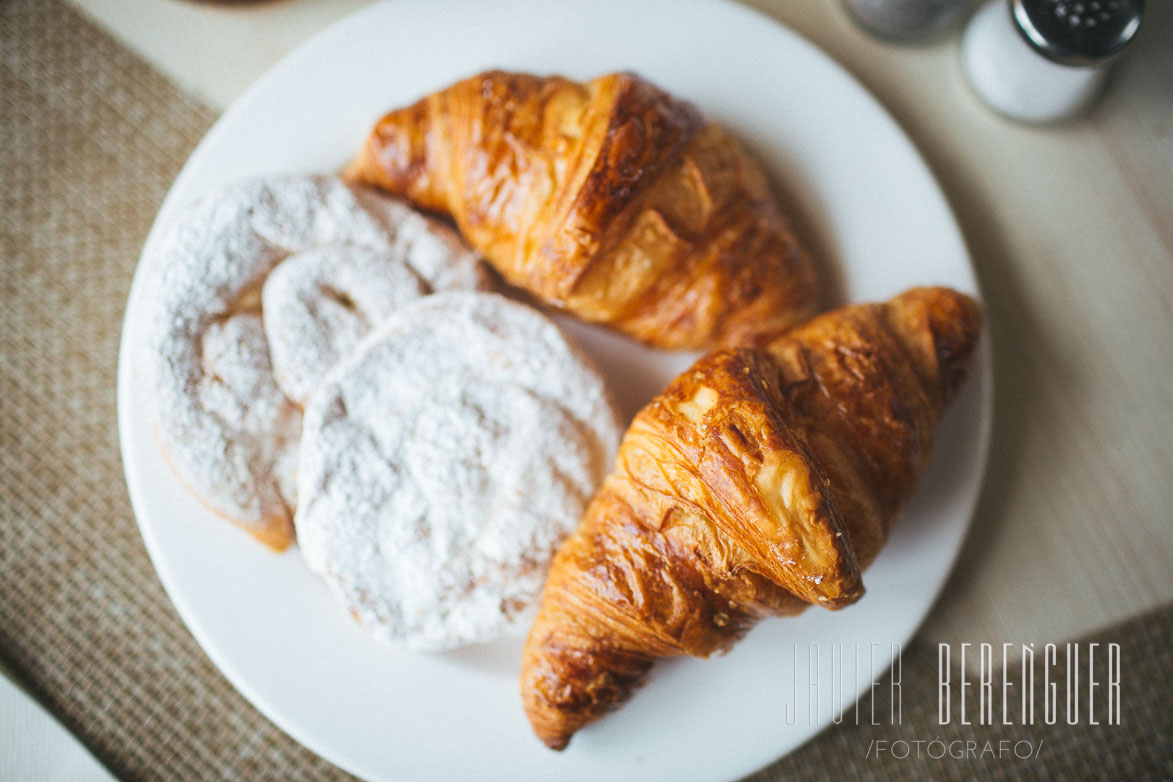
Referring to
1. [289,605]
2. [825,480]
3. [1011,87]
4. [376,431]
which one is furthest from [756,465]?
[1011,87]

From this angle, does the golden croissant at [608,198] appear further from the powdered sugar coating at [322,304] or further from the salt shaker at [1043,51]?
the salt shaker at [1043,51]

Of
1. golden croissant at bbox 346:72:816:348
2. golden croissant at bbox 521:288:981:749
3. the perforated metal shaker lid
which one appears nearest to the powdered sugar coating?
golden croissant at bbox 346:72:816:348

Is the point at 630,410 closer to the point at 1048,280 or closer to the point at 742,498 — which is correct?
the point at 742,498

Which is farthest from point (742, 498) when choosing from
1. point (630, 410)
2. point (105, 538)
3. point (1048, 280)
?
point (105, 538)

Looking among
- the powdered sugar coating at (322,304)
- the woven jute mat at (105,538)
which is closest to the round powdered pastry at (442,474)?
the powdered sugar coating at (322,304)

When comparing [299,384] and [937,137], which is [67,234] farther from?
[937,137]

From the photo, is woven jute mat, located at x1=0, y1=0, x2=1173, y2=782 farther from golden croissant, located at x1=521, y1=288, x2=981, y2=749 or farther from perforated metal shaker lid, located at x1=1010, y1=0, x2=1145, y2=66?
perforated metal shaker lid, located at x1=1010, y1=0, x2=1145, y2=66
